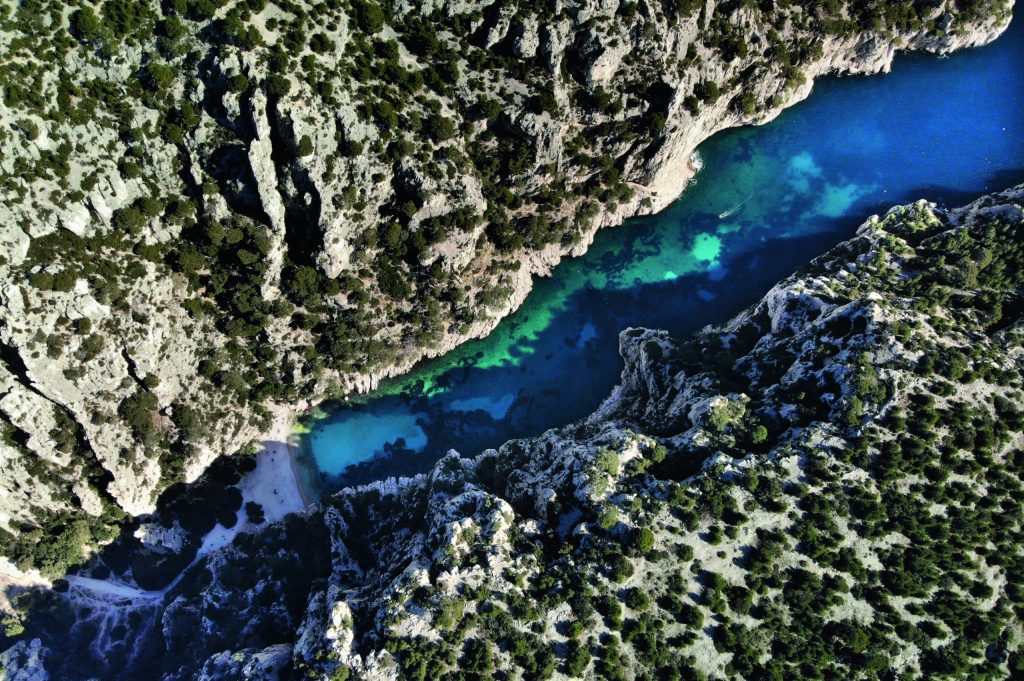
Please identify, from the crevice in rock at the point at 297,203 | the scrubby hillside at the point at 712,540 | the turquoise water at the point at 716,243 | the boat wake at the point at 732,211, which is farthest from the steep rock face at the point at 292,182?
the scrubby hillside at the point at 712,540

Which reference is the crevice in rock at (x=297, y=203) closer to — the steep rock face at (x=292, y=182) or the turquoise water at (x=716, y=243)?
the steep rock face at (x=292, y=182)

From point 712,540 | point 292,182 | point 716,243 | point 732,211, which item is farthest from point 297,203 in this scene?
point 712,540

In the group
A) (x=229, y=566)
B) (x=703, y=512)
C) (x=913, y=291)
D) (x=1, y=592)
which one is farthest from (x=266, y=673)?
(x=913, y=291)

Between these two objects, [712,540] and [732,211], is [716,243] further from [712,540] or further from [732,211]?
[712,540]

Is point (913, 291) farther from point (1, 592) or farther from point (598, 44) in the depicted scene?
point (1, 592)

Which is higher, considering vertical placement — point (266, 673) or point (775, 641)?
point (266, 673)

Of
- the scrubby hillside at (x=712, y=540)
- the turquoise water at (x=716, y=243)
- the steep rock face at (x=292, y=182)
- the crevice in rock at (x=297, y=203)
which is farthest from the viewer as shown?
the turquoise water at (x=716, y=243)

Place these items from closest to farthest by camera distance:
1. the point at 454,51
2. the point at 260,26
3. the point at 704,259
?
1. the point at 260,26
2. the point at 454,51
3. the point at 704,259

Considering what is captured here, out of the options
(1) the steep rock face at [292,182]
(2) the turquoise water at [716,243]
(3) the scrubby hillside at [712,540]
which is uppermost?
(1) the steep rock face at [292,182]
